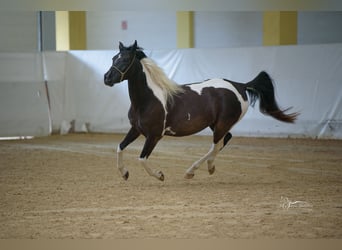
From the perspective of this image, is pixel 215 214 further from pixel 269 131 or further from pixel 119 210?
pixel 269 131

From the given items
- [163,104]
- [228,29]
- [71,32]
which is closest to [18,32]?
[71,32]

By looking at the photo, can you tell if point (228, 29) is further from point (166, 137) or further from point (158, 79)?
point (158, 79)

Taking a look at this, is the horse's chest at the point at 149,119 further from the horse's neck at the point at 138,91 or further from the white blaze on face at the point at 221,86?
the white blaze on face at the point at 221,86

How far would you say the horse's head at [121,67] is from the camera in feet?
19.4

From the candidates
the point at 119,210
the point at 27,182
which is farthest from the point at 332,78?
the point at 119,210

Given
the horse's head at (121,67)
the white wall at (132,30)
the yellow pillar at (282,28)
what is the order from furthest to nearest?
the white wall at (132,30) < the yellow pillar at (282,28) < the horse's head at (121,67)

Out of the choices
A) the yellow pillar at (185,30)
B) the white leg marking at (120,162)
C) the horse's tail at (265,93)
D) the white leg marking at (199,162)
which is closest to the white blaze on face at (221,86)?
the horse's tail at (265,93)

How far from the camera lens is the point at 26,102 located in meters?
12.9

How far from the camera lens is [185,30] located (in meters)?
16.0

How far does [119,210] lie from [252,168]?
337cm

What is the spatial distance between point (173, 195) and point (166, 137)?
24.8ft

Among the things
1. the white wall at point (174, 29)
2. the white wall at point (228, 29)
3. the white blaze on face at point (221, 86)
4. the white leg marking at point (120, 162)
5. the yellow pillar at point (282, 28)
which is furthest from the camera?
the white wall at point (228, 29)

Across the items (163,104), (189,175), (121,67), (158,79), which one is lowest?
(189,175)

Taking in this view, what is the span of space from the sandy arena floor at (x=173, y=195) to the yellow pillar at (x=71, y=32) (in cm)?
544
